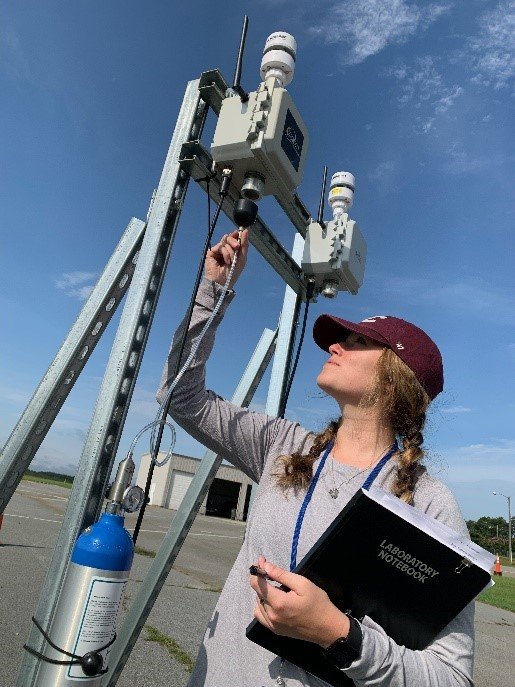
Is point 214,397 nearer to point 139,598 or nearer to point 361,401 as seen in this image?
point 361,401

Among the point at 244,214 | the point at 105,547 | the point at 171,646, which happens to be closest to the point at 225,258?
the point at 244,214

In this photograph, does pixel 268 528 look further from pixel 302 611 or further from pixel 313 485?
pixel 302 611

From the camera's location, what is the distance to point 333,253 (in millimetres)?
2438

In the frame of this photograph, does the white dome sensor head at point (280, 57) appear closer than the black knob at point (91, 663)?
No

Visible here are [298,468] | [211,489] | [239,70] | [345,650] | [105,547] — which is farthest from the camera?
[211,489]

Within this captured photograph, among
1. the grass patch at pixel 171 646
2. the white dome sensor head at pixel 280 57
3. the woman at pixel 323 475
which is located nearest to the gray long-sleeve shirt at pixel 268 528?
the woman at pixel 323 475

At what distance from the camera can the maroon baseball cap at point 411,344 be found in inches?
56.9

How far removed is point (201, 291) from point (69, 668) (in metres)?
1.02

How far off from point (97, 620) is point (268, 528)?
1.53 feet

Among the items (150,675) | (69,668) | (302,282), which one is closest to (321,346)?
(302,282)

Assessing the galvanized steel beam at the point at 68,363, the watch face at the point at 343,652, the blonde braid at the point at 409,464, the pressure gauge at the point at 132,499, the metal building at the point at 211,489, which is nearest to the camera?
the watch face at the point at 343,652

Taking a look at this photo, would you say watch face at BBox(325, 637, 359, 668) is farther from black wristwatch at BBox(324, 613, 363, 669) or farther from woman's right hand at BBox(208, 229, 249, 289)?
woman's right hand at BBox(208, 229, 249, 289)

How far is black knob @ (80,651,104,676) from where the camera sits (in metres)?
0.99

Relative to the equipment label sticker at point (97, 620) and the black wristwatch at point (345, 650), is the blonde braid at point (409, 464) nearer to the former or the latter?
the black wristwatch at point (345, 650)
